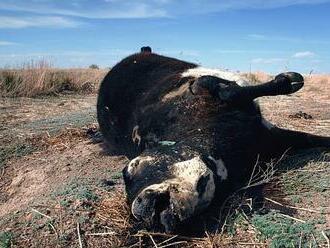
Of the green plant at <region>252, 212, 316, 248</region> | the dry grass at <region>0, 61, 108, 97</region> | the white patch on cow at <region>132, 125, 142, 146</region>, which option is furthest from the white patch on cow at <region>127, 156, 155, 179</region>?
the dry grass at <region>0, 61, 108, 97</region>

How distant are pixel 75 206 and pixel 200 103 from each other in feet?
3.94

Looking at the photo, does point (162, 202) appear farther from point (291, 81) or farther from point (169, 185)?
point (291, 81)

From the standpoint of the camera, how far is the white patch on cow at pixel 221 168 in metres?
3.49

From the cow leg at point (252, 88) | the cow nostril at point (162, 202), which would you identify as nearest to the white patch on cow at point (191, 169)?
the cow nostril at point (162, 202)

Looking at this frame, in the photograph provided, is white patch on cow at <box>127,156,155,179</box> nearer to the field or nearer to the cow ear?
the field

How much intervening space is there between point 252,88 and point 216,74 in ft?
2.83

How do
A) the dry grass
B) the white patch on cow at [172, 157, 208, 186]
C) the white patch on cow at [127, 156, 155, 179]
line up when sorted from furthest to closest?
the dry grass < the white patch on cow at [127, 156, 155, 179] < the white patch on cow at [172, 157, 208, 186]

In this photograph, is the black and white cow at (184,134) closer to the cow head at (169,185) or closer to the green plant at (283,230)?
the cow head at (169,185)

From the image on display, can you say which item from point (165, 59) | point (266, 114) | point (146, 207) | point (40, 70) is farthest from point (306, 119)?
point (40, 70)

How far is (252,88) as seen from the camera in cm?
394

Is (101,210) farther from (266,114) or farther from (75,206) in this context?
(266,114)

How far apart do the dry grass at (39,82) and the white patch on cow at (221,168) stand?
24.8ft

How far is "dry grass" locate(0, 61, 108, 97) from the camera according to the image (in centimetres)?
1062

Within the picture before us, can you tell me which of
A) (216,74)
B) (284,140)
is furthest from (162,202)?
(216,74)
